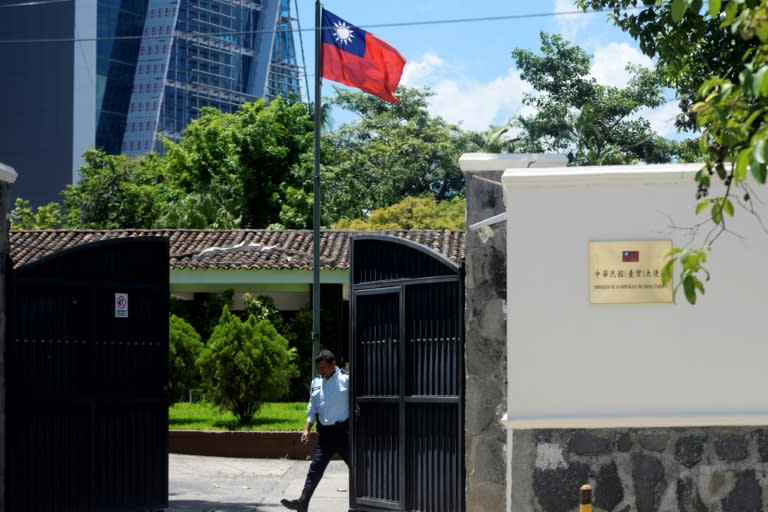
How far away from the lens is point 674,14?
18.3ft

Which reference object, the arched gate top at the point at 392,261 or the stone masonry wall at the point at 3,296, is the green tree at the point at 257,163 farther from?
the stone masonry wall at the point at 3,296

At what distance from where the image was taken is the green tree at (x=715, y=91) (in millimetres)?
5410

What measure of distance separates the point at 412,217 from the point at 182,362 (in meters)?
26.9

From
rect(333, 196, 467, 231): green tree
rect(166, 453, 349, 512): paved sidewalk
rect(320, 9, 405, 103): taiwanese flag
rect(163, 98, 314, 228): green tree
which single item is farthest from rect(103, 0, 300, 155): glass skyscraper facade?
rect(166, 453, 349, 512): paved sidewalk

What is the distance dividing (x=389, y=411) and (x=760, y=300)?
387cm

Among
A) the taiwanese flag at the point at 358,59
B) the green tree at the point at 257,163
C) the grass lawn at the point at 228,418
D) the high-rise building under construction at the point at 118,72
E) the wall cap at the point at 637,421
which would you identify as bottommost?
the grass lawn at the point at 228,418

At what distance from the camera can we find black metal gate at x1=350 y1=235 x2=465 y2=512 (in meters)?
11.1

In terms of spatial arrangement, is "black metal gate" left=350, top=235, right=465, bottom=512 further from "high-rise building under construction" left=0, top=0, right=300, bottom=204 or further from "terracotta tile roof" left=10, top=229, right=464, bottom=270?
"high-rise building under construction" left=0, top=0, right=300, bottom=204

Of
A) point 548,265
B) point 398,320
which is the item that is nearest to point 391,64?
point 398,320

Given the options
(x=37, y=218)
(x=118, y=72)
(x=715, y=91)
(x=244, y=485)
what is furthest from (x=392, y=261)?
(x=118, y=72)

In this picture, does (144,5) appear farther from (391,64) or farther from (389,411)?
(389,411)

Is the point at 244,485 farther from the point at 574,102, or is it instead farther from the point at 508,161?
the point at 574,102

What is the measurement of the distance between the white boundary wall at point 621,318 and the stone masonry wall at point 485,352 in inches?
37.8

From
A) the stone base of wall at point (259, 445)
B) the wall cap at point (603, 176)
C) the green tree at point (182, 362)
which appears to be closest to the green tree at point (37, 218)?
the green tree at point (182, 362)
